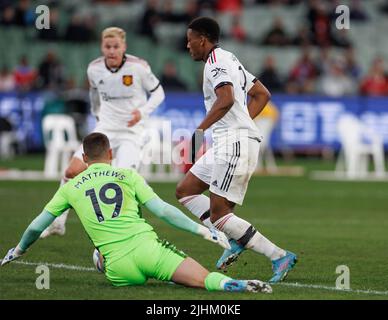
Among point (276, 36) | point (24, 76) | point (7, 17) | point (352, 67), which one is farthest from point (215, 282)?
point (276, 36)

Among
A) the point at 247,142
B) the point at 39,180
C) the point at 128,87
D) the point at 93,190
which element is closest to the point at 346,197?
the point at 39,180

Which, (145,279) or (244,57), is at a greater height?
(244,57)

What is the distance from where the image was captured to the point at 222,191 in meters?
10.4

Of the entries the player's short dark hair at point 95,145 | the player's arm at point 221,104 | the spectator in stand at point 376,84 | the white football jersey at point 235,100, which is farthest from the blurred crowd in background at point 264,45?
the player's short dark hair at point 95,145

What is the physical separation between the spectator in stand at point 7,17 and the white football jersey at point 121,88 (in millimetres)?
17843

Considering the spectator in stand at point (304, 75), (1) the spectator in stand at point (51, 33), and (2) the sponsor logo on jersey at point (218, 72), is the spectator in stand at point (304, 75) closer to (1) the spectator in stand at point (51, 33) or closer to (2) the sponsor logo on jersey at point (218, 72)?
(1) the spectator in stand at point (51, 33)

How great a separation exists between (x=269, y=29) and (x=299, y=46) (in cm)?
120

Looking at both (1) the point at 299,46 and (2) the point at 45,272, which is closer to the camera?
(2) the point at 45,272

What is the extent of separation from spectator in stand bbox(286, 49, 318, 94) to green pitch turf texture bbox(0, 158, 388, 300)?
21.6ft

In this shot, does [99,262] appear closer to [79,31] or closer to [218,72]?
[218,72]

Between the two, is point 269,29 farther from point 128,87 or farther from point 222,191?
point 222,191

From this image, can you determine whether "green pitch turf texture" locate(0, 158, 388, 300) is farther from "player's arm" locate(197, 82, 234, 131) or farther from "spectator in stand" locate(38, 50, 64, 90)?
"spectator in stand" locate(38, 50, 64, 90)

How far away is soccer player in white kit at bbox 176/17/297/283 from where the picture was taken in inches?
400

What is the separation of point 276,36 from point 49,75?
22.9 ft
